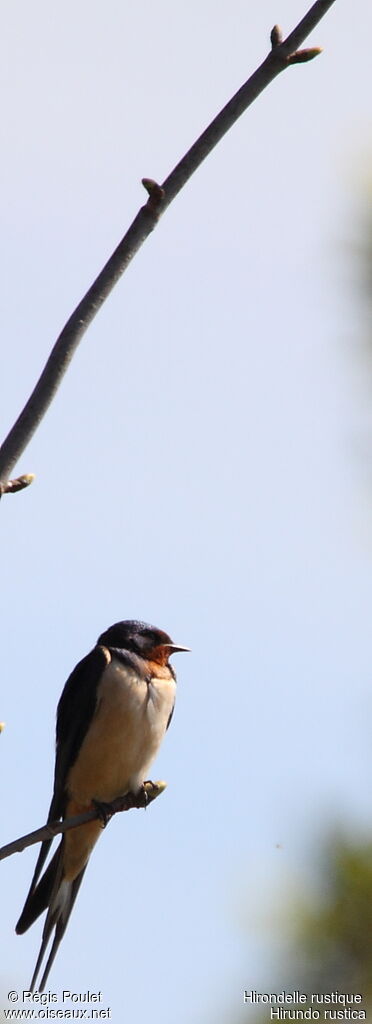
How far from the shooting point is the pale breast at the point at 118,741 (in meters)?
6.18

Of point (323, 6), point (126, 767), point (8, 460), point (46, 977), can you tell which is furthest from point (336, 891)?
point (126, 767)

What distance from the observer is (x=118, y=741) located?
20.2ft

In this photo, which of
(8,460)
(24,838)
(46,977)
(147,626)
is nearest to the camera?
(8,460)

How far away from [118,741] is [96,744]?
0.37 ft

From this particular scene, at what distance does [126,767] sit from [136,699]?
0.98 ft

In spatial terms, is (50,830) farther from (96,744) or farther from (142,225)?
(96,744)

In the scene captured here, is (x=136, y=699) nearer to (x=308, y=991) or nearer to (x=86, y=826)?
(x=86, y=826)

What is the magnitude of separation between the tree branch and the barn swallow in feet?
11.9

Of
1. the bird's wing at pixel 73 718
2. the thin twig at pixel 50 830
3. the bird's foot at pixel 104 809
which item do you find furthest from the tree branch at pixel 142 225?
the bird's wing at pixel 73 718

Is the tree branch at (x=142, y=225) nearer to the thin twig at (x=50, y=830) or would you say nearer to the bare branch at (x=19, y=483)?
the bare branch at (x=19, y=483)

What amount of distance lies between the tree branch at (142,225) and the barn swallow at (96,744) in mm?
3633

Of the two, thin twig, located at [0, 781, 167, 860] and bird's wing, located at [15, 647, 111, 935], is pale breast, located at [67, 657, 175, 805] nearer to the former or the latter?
bird's wing, located at [15, 647, 111, 935]

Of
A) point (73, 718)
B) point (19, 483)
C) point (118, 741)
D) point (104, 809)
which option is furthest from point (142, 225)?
point (73, 718)

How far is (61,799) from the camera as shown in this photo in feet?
21.0
